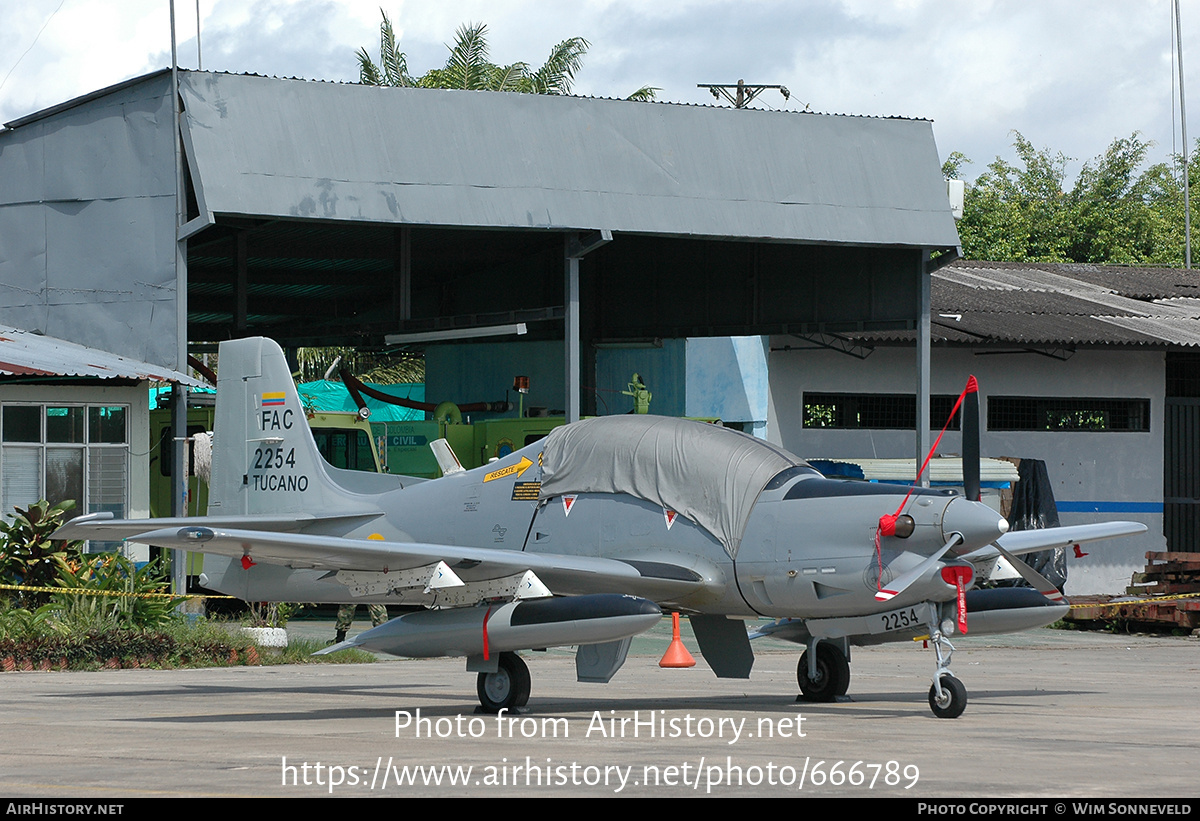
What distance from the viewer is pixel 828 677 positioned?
13.1 metres

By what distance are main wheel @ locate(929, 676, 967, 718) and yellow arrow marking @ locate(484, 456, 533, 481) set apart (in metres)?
3.89

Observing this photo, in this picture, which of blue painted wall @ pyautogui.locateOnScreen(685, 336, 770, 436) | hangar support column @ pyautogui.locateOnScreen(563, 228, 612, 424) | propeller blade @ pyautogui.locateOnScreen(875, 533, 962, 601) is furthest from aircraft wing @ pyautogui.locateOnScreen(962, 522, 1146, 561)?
blue painted wall @ pyautogui.locateOnScreen(685, 336, 770, 436)

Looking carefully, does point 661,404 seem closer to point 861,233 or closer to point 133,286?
point 861,233

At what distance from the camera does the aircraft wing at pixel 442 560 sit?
11.5 metres

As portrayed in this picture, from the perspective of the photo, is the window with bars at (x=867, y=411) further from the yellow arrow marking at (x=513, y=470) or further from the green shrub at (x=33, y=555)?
the yellow arrow marking at (x=513, y=470)

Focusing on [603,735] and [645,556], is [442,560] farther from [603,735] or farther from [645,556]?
[603,735]

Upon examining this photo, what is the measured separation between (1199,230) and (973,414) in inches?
1904

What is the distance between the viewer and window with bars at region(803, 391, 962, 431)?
28.3 m

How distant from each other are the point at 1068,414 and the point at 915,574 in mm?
19488

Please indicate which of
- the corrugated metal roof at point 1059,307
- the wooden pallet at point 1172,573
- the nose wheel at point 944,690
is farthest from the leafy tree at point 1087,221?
the nose wheel at point 944,690

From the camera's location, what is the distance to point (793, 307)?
88.5ft

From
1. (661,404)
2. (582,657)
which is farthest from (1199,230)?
(582,657)

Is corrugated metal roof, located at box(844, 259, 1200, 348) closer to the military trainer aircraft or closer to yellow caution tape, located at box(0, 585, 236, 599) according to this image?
yellow caution tape, located at box(0, 585, 236, 599)

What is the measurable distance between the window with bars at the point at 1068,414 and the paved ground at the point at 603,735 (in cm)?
1119
